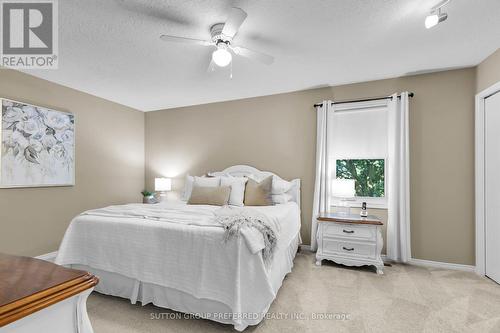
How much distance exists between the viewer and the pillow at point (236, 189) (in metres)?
3.55

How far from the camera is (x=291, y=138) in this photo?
407 cm

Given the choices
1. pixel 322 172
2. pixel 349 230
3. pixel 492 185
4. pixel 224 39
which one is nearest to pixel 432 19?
pixel 224 39

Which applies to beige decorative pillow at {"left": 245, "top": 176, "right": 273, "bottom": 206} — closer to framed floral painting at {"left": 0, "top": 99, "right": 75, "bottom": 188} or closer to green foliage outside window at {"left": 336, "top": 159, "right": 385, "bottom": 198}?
green foliage outside window at {"left": 336, "top": 159, "right": 385, "bottom": 198}

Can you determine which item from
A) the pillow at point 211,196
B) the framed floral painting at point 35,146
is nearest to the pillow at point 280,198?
the pillow at point 211,196

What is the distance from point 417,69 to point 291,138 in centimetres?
187

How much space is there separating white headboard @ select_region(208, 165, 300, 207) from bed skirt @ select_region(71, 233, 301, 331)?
1.41 metres

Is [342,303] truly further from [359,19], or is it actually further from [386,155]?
[359,19]

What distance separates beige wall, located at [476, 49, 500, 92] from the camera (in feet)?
8.86

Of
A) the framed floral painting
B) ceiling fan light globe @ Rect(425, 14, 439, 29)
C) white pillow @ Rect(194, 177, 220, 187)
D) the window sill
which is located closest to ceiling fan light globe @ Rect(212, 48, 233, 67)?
ceiling fan light globe @ Rect(425, 14, 439, 29)

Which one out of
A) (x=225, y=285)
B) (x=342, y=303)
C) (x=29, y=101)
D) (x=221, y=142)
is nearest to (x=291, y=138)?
(x=221, y=142)

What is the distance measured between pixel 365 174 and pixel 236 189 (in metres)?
1.91

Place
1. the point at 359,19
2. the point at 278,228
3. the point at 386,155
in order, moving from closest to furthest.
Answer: the point at 359,19 < the point at 278,228 < the point at 386,155

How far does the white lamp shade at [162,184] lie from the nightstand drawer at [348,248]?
2.99 metres

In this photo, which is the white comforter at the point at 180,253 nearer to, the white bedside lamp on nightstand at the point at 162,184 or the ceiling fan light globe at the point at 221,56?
the ceiling fan light globe at the point at 221,56
